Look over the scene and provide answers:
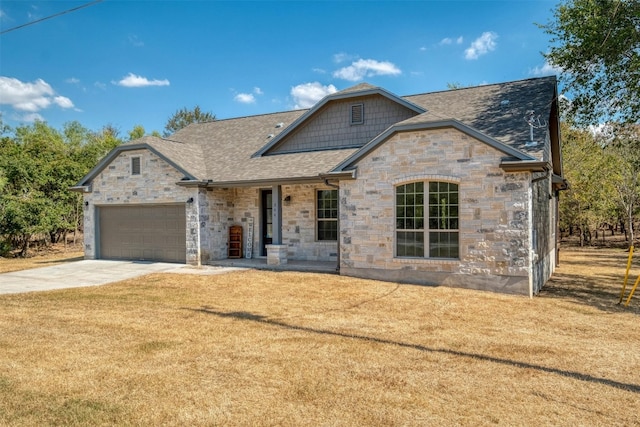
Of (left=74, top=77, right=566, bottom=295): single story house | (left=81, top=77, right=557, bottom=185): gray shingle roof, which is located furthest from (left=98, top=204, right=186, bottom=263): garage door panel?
(left=81, top=77, right=557, bottom=185): gray shingle roof

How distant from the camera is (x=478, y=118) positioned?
1151 centimetres

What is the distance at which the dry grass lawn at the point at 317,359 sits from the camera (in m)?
3.83

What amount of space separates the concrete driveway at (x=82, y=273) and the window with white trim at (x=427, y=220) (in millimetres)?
5655

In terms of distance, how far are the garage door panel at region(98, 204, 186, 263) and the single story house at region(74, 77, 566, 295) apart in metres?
0.05

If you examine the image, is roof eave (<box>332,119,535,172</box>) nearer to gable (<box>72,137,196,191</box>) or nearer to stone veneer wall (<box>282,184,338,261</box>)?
stone veneer wall (<box>282,184,338,261</box>)

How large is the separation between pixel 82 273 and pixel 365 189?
8.93 m

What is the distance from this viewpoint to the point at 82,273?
12586 millimetres

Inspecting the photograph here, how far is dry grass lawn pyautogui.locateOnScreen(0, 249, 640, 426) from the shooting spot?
12.6 ft

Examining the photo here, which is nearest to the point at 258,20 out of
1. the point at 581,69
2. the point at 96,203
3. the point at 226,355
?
the point at 96,203

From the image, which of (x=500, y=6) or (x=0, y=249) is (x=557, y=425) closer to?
(x=500, y=6)

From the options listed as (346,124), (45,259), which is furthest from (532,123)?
(45,259)

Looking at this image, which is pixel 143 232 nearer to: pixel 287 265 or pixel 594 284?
pixel 287 265

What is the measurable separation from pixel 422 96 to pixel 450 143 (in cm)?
543

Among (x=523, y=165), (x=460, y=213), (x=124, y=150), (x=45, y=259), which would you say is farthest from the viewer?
(x=45, y=259)
